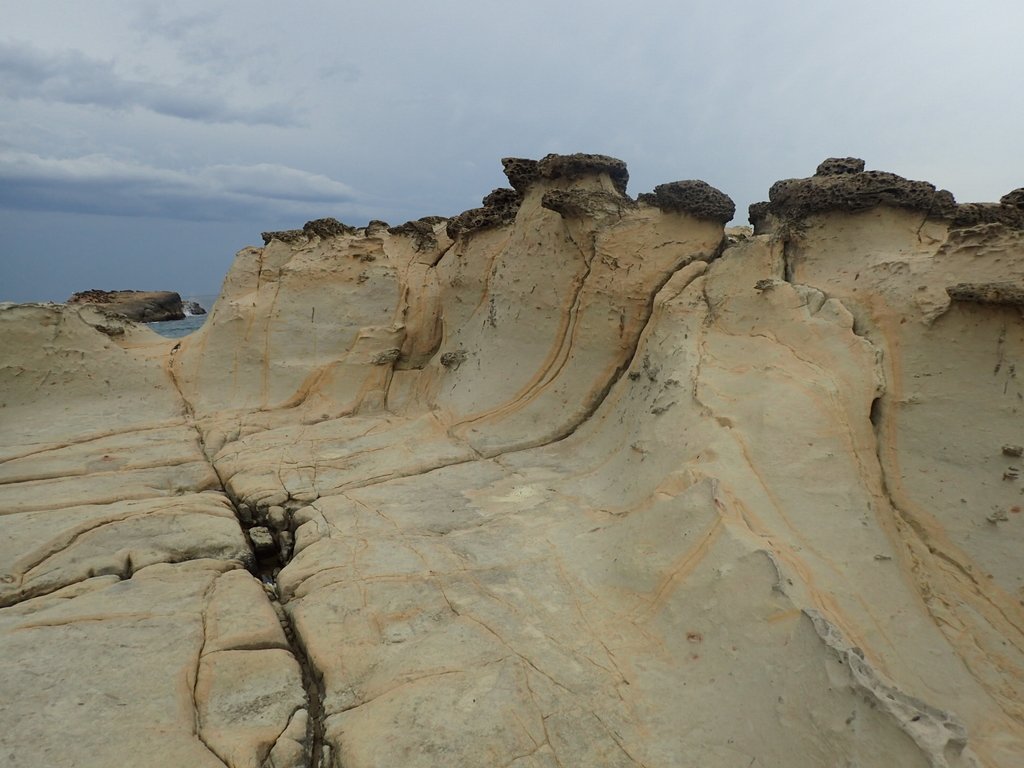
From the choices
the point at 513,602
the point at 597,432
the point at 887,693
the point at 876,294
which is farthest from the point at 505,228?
the point at 887,693

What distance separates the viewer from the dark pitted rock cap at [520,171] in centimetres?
652

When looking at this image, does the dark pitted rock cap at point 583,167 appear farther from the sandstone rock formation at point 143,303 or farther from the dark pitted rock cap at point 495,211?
the sandstone rock formation at point 143,303

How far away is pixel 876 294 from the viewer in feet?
13.4

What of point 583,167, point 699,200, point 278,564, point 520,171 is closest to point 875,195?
point 699,200

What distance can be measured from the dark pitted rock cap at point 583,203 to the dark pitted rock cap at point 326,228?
326cm

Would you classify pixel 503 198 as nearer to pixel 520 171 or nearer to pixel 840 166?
pixel 520 171

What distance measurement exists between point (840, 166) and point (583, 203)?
6.86 feet

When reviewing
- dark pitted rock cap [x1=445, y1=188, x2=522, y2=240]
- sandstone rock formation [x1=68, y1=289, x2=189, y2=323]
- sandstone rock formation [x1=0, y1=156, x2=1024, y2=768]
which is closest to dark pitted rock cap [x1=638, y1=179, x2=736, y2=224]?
sandstone rock formation [x1=0, y1=156, x2=1024, y2=768]

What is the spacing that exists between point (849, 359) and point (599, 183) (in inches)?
120

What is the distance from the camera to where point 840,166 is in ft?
17.3

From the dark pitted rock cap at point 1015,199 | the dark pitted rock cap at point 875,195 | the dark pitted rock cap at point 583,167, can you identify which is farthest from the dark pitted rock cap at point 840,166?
the dark pitted rock cap at point 583,167

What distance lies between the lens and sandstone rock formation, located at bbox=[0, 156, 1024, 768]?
2396mm

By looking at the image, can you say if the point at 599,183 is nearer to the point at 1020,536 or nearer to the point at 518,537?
the point at 518,537

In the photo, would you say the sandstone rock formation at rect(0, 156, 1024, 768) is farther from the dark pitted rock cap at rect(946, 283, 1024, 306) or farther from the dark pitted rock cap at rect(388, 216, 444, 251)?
the dark pitted rock cap at rect(388, 216, 444, 251)
